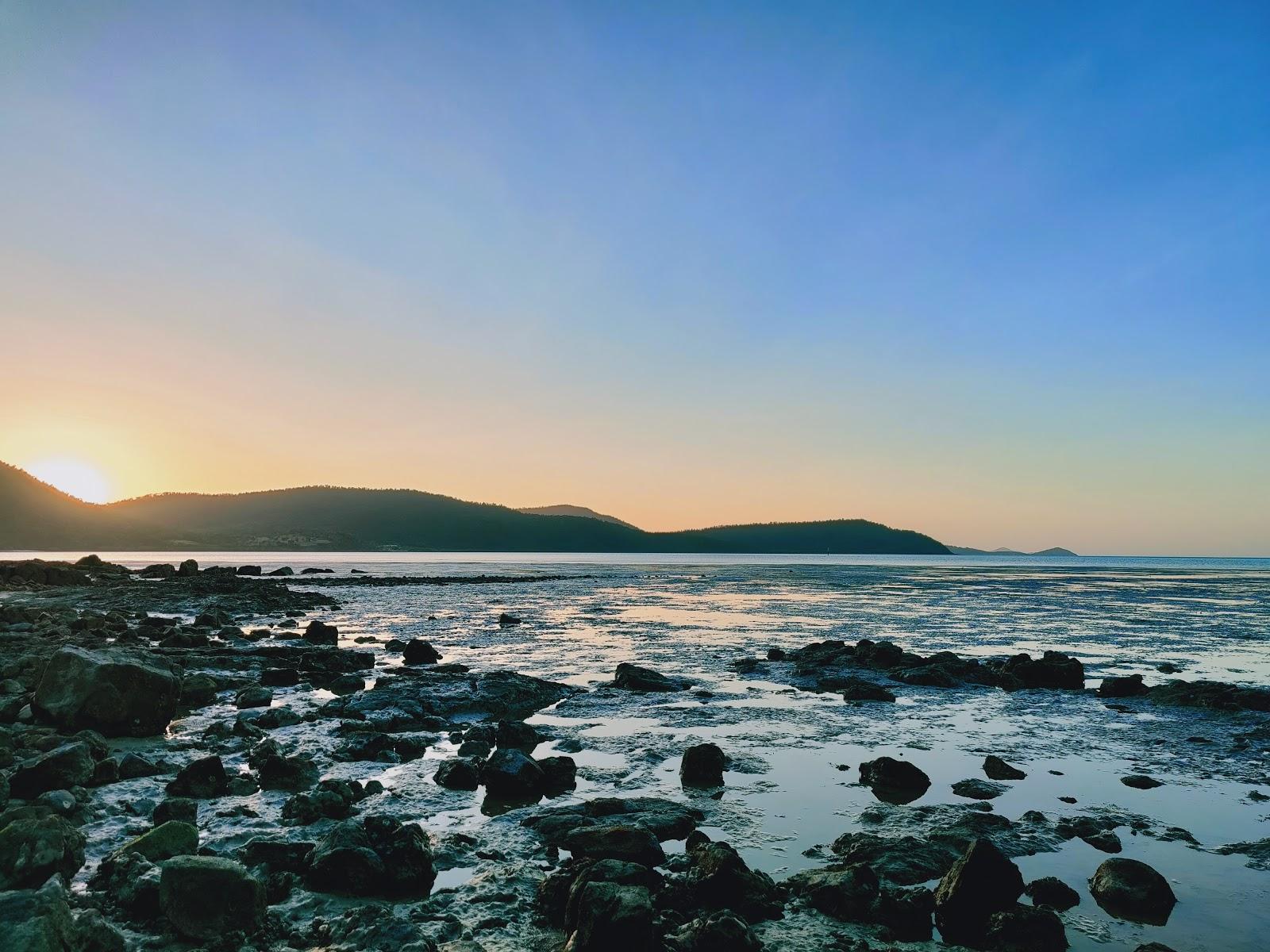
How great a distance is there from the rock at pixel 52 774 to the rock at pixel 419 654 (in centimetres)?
1203

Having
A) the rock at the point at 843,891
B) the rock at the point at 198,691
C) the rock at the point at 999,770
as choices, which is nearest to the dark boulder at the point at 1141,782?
the rock at the point at 999,770

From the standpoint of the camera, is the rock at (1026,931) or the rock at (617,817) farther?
the rock at (617,817)

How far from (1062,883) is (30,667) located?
20362 millimetres

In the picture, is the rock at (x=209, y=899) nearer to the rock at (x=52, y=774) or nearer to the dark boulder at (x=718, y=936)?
the dark boulder at (x=718, y=936)

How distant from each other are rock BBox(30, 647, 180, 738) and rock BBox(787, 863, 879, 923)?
11553 mm

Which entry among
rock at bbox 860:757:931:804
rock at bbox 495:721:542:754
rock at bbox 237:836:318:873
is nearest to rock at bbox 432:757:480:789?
rock at bbox 495:721:542:754

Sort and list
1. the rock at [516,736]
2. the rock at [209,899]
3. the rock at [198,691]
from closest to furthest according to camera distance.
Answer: the rock at [209,899] → the rock at [516,736] → the rock at [198,691]

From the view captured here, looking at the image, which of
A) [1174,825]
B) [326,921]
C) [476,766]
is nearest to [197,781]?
[476,766]

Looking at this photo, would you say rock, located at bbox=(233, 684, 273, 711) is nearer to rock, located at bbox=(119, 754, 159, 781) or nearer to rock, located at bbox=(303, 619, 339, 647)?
rock, located at bbox=(119, 754, 159, 781)

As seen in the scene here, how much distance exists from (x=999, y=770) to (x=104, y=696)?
1477cm

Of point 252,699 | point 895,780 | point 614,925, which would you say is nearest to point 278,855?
point 614,925

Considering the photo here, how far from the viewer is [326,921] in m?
6.56

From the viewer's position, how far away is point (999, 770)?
11500 mm

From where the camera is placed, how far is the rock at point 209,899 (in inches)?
242
